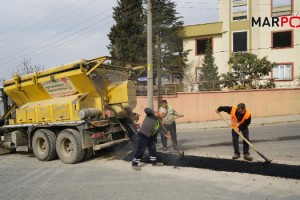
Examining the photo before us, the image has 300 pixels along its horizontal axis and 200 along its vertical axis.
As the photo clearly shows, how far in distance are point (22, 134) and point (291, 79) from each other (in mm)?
20173

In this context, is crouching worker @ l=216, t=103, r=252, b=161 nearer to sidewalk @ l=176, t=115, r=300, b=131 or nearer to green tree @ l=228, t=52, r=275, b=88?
sidewalk @ l=176, t=115, r=300, b=131

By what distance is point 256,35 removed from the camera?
25.6 meters

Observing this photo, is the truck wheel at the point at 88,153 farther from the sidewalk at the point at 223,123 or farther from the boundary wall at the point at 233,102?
the boundary wall at the point at 233,102

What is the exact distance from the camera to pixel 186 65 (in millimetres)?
27484

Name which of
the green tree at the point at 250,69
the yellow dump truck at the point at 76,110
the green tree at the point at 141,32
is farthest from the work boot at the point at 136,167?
the green tree at the point at 141,32

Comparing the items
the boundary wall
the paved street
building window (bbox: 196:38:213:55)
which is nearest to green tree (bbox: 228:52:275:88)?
the boundary wall

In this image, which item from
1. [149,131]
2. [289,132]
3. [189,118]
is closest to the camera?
[149,131]

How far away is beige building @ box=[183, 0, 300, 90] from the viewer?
974 inches

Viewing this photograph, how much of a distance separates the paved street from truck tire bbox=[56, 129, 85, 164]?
19 centimetres

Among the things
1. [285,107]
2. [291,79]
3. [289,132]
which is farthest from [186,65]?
[289,132]

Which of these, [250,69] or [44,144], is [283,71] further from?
[44,144]

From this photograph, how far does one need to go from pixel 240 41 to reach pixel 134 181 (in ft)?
72.5

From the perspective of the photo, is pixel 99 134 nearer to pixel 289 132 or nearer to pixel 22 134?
pixel 22 134

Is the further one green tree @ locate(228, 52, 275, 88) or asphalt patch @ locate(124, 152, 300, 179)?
green tree @ locate(228, 52, 275, 88)
